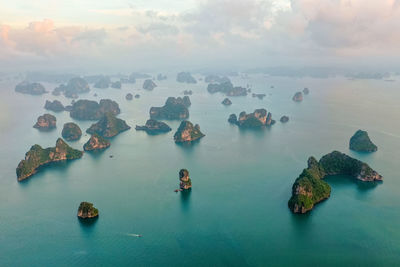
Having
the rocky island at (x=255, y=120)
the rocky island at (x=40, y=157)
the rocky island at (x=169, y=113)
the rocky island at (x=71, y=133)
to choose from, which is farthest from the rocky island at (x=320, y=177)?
the rocky island at (x=169, y=113)

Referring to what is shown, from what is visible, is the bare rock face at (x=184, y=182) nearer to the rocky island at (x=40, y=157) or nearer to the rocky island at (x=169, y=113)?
the rocky island at (x=40, y=157)

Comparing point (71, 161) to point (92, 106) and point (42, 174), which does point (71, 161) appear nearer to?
point (42, 174)

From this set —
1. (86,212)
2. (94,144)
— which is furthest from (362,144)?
(94,144)

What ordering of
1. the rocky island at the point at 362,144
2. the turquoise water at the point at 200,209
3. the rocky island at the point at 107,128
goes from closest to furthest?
the turquoise water at the point at 200,209 → the rocky island at the point at 362,144 → the rocky island at the point at 107,128

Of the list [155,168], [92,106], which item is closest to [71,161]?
[155,168]

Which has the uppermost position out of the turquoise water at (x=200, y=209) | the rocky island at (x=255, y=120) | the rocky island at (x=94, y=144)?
the rocky island at (x=255, y=120)

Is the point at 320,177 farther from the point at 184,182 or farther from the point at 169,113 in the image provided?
the point at 169,113

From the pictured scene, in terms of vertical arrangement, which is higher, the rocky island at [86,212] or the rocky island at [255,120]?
the rocky island at [255,120]

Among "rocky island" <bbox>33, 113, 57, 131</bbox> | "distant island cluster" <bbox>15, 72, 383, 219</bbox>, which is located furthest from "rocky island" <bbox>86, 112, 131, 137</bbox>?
"rocky island" <bbox>33, 113, 57, 131</bbox>
